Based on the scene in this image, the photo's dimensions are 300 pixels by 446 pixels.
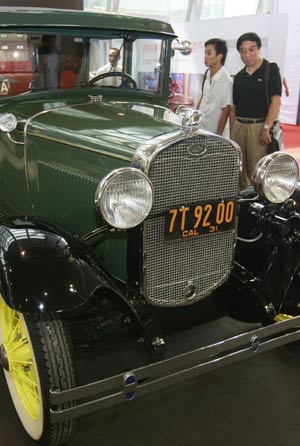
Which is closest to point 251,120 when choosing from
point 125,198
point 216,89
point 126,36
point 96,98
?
point 216,89

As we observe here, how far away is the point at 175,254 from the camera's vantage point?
2.28 metres

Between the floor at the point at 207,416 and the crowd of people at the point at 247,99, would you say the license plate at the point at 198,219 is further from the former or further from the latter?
the crowd of people at the point at 247,99

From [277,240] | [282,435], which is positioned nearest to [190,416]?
[282,435]

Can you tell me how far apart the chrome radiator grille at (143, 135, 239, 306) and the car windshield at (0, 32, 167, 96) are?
1285 mm

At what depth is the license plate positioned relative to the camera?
2.21 meters

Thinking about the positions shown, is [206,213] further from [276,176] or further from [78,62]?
[78,62]

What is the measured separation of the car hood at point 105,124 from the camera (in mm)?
2337

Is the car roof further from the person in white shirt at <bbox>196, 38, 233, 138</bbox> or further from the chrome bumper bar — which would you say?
the chrome bumper bar

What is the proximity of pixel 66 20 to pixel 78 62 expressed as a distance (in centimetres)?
29

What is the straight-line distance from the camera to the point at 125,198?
→ 6.60ft

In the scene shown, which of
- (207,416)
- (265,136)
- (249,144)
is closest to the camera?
(207,416)

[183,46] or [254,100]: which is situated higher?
[183,46]

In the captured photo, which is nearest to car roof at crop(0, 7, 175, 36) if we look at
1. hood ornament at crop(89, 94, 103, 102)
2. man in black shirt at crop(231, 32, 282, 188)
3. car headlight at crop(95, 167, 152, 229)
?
hood ornament at crop(89, 94, 103, 102)

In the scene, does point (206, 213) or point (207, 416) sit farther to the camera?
point (207, 416)
